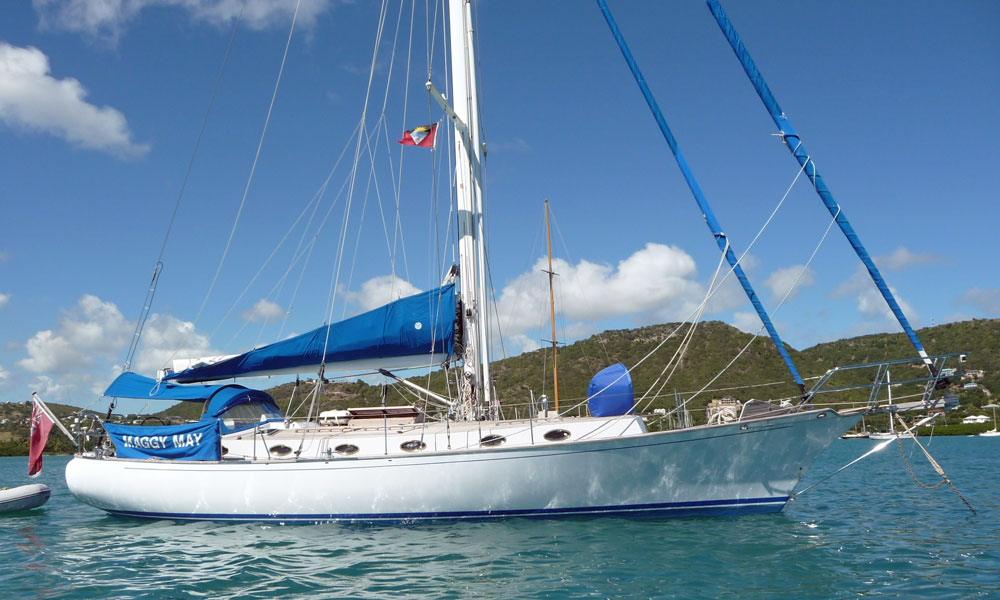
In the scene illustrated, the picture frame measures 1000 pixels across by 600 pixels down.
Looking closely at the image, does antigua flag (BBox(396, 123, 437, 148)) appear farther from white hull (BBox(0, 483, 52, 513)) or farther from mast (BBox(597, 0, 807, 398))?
white hull (BBox(0, 483, 52, 513))

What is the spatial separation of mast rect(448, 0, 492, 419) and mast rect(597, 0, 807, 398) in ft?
12.7

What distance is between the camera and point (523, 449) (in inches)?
487

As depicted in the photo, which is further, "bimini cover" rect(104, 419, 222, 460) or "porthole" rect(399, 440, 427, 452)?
"bimini cover" rect(104, 419, 222, 460)

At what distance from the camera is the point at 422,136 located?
635 inches

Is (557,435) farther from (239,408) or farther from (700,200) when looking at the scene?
(239,408)

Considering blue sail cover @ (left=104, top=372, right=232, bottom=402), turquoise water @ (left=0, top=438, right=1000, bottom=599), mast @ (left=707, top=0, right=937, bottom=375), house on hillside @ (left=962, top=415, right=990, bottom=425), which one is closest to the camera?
turquoise water @ (left=0, top=438, right=1000, bottom=599)

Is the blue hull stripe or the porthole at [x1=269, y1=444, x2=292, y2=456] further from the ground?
the porthole at [x1=269, y1=444, x2=292, y2=456]

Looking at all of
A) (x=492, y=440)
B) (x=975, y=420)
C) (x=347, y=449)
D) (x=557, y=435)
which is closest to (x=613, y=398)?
(x=557, y=435)

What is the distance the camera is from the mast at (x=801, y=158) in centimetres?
1127

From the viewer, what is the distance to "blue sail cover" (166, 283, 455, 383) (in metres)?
15.0

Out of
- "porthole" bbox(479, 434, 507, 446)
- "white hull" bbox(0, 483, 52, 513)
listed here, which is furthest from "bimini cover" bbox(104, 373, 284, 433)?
"porthole" bbox(479, 434, 507, 446)

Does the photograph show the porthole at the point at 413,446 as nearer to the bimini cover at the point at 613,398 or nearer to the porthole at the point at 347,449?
the porthole at the point at 347,449

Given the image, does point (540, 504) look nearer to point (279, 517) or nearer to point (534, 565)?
point (534, 565)

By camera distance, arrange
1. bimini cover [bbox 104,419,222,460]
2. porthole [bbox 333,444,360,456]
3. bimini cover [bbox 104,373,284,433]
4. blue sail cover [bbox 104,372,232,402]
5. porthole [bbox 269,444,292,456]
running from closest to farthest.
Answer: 1. porthole [bbox 333,444,360,456]
2. bimini cover [bbox 104,419,222,460]
3. porthole [bbox 269,444,292,456]
4. bimini cover [bbox 104,373,284,433]
5. blue sail cover [bbox 104,372,232,402]
